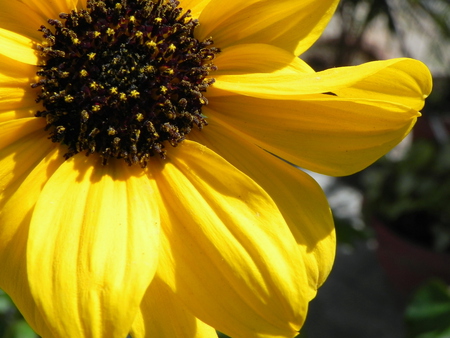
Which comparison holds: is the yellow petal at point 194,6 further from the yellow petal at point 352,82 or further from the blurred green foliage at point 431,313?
the blurred green foliage at point 431,313

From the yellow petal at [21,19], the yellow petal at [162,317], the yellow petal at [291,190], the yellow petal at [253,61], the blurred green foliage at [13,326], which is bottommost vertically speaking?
the blurred green foliage at [13,326]

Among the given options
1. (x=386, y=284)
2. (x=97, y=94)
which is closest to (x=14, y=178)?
(x=97, y=94)

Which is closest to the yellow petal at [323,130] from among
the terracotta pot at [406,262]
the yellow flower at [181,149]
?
the yellow flower at [181,149]

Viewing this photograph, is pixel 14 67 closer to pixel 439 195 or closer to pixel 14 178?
pixel 14 178

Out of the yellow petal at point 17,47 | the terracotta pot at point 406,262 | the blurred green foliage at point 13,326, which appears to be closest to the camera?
the yellow petal at point 17,47

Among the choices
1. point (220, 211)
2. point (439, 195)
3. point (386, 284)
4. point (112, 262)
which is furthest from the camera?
point (386, 284)

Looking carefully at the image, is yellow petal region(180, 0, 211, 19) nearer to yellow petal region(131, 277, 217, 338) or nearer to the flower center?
the flower center

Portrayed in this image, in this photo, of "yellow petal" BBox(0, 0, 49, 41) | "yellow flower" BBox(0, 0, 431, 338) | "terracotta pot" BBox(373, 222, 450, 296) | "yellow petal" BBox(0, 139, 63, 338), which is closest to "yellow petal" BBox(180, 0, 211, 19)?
"yellow flower" BBox(0, 0, 431, 338)
